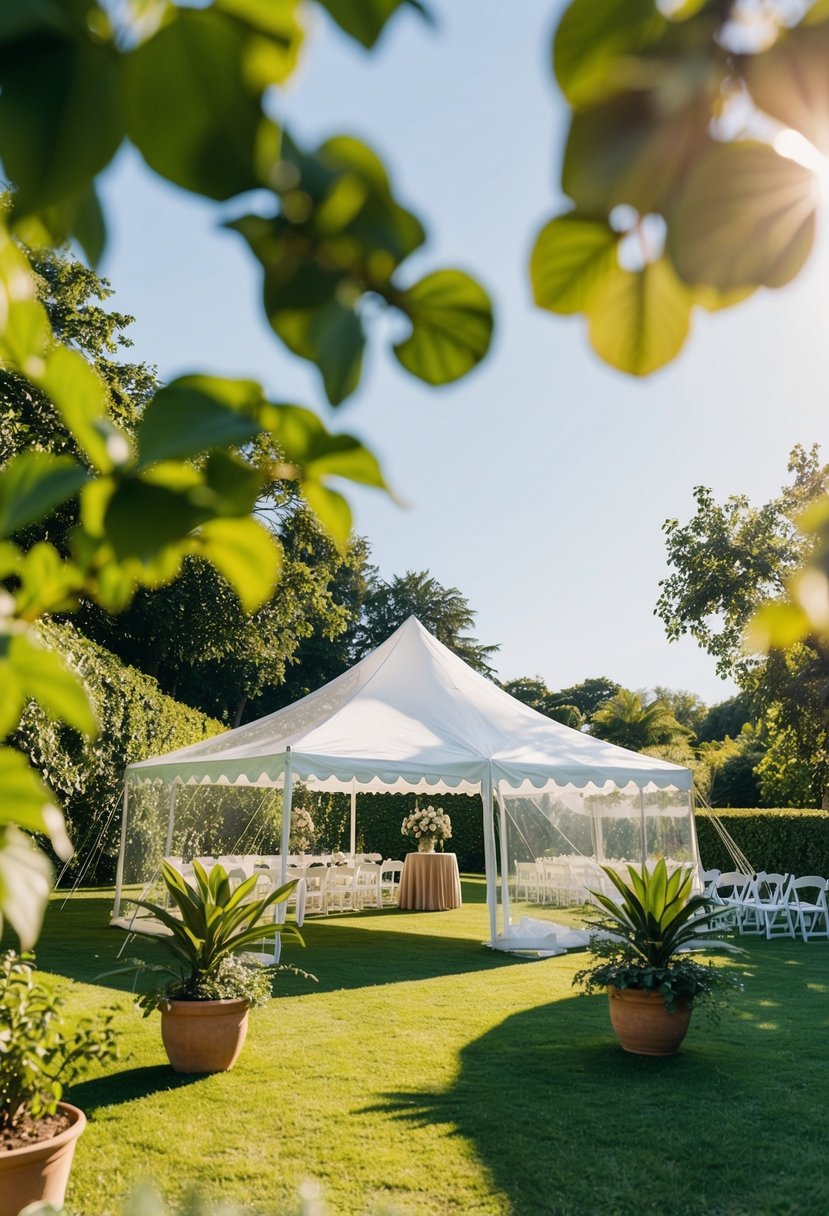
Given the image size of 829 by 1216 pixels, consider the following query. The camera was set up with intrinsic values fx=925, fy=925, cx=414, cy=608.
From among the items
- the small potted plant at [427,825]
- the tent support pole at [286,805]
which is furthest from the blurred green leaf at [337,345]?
the small potted plant at [427,825]

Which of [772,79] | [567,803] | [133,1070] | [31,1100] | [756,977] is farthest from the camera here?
[567,803]

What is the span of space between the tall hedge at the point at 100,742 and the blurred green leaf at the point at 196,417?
11.6 metres

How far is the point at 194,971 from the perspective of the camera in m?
5.84

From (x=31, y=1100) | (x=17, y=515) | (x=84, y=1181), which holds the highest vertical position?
(x=17, y=515)

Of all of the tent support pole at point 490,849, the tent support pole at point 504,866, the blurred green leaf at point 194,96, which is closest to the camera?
the blurred green leaf at point 194,96

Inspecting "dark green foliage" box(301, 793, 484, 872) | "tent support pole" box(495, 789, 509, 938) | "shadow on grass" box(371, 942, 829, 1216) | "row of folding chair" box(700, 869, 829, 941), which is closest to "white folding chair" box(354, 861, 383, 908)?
"dark green foliage" box(301, 793, 484, 872)

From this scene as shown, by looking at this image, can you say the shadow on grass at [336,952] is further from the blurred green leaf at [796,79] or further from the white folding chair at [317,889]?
the blurred green leaf at [796,79]

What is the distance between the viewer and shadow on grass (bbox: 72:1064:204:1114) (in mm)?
5043

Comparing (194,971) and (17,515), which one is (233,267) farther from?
(194,971)

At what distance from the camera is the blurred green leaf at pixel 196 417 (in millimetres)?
271

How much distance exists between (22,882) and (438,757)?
10.1 meters

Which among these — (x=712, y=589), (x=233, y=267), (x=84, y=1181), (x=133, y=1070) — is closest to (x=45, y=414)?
(x=133, y=1070)

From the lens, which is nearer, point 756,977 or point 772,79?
point 772,79

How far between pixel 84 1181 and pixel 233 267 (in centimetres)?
465
